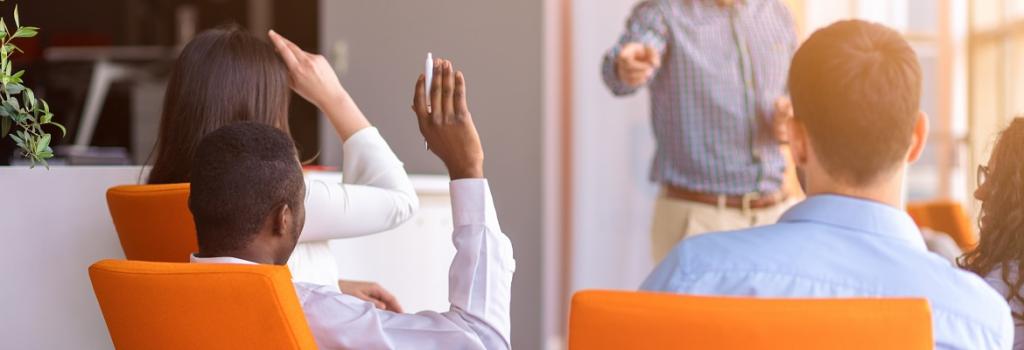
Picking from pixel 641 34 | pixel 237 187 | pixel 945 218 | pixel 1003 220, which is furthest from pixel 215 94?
pixel 945 218

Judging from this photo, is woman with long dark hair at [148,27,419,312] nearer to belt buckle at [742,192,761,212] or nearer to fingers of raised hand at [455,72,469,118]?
fingers of raised hand at [455,72,469,118]

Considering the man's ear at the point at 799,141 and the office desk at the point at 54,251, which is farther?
the office desk at the point at 54,251

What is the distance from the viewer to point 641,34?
3.57 meters

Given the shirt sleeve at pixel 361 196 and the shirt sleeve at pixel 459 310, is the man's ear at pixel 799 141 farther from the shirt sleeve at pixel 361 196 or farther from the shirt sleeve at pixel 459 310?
the shirt sleeve at pixel 361 196

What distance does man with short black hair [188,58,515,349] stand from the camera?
1612 mm

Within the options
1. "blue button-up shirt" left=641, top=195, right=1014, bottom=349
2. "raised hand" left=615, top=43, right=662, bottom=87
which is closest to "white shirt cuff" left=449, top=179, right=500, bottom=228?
"blue button-up shirt" left=641, top=195, right=1014, bottom=349

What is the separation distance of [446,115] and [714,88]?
81.8 inches

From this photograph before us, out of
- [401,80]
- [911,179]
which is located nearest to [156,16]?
[401,80]

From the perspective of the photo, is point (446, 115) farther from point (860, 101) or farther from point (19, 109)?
point (19, 109)

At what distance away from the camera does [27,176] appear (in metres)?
2.29

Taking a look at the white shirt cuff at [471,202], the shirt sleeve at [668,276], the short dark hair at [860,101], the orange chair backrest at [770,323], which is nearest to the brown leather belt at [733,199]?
the white shirt cuff at [471,202]

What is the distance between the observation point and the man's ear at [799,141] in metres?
1.47

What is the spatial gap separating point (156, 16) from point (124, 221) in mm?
5466

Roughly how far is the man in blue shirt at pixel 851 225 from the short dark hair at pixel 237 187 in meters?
0.57
